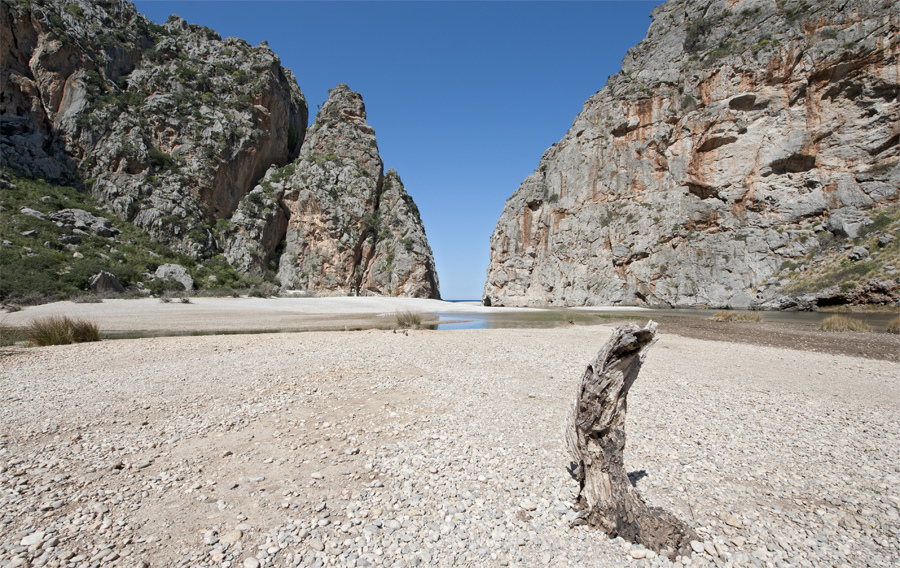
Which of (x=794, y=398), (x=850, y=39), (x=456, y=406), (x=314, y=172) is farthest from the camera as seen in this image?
(x=314, y=172)

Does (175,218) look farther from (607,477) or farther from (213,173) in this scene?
(607,477)

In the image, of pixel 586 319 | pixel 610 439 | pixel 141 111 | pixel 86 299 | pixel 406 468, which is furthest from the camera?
pixel 141 111

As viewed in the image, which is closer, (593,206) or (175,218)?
(175,218)

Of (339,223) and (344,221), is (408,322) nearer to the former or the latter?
(339,223)

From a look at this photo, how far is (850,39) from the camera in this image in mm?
34969

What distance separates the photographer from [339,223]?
52.1m

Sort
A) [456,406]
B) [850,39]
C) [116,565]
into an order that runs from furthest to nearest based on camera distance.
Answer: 1. [850,39]
2. [456,406]
3. [116,565]

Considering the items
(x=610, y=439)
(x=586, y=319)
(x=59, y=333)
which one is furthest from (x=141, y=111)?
(x=610, y=439)

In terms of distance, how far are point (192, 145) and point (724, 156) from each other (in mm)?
59929

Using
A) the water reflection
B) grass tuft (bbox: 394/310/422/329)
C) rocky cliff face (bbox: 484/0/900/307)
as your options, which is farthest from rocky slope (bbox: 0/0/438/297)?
grass tuft (bbox: 394/310/422/329)

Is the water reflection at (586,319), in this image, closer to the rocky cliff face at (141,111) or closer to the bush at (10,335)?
the bush at (10,335)

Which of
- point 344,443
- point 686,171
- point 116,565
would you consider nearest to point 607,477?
point 344,443

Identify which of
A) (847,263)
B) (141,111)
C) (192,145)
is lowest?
(847,263)

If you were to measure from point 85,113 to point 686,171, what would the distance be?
64054 millimetres
